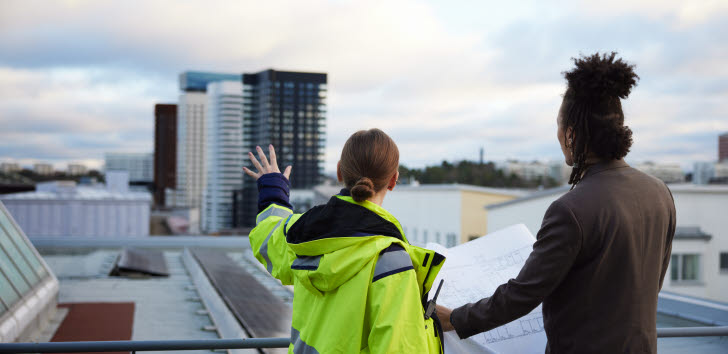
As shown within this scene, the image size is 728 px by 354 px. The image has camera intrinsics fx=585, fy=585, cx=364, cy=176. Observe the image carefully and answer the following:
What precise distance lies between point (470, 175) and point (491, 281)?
8038 cm

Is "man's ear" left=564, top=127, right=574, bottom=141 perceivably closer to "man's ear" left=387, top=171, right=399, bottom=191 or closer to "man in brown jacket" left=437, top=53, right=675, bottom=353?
"man in brown jacket" left=437, top=53, right=675, bottom=353

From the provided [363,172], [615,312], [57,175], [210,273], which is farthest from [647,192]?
[57,175]

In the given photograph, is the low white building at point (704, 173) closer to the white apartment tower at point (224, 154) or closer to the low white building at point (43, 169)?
the white apartment tower at point (224, 154)

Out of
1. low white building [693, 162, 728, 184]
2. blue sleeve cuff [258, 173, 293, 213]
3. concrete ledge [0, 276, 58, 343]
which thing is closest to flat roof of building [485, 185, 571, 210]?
concrete ledge [0, 276, 58, 343]

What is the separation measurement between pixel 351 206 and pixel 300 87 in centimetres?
10491

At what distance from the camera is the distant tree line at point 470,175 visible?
259ft

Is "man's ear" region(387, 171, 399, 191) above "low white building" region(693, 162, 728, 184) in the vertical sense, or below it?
above

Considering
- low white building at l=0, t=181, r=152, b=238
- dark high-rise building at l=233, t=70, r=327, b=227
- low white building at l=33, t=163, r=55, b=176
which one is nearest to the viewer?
low white building at l=0, t=181, r=152, b=238

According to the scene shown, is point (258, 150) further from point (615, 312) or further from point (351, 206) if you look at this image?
point (615, 312)

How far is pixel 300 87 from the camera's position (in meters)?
105

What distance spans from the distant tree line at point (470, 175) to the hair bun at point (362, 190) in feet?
247

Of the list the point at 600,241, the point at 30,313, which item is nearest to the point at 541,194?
the point at 30,313

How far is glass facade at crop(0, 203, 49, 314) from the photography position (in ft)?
24.9

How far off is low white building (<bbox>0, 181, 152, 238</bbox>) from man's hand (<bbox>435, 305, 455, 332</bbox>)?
38861 mm
